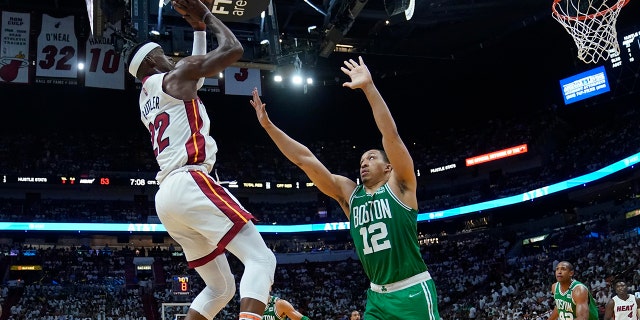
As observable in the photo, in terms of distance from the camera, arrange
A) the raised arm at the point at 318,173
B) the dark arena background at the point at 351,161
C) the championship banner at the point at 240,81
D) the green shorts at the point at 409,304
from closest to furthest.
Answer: the green shorts at the point at 409,304 < the raised arm at the point at 318,173 < the championship banner at the point at 240,81 < the dark arena background at the point at 351,161

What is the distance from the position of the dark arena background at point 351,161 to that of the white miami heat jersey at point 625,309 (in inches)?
336

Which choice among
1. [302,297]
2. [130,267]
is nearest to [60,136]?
[130,267]

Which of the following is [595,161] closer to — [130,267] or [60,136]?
[130,267]

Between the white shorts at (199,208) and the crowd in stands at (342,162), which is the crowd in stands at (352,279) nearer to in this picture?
the crowd in stands at (342,162)

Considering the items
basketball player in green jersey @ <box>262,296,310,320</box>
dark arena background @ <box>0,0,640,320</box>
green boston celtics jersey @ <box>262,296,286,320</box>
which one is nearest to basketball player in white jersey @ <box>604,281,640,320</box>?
basketball player in green jersey @ <box>262,296,310,320</box>

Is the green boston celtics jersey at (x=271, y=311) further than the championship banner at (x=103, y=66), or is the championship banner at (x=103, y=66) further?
the championship banner at (x=103, y=66)

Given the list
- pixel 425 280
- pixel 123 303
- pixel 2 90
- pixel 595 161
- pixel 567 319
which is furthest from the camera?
pixel 2 90

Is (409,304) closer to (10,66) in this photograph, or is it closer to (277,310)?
(277,310)

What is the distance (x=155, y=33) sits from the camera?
1342cm

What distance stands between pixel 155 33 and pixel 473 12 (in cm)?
1568

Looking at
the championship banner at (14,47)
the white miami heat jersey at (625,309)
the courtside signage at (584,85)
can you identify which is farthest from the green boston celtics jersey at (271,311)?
the courtside signage at (584,85)

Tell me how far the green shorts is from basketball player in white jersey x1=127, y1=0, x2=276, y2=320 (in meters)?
0.71

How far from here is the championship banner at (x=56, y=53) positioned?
65.2 feet

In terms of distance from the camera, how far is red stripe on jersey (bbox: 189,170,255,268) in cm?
422
